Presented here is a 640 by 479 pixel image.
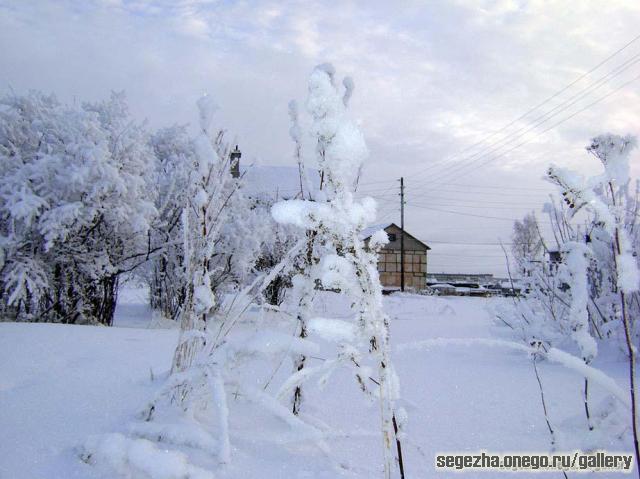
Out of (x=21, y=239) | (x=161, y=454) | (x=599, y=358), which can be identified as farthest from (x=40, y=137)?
(x=599, y=358)

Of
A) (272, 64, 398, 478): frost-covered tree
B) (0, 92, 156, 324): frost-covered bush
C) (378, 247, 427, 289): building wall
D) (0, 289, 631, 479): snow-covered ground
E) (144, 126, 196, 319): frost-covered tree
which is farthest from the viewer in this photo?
(378, 247, 427, 289): building wall

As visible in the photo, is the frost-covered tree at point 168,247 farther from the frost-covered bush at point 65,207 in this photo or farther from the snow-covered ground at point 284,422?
the snow-covered ground at point 284,422

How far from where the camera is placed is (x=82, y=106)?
7.11 metres

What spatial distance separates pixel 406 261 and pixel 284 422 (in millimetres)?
31834

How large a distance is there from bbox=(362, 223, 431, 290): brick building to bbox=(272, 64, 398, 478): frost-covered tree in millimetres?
31372

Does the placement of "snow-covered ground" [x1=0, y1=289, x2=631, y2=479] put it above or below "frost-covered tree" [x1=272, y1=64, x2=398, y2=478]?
below

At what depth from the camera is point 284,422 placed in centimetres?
178

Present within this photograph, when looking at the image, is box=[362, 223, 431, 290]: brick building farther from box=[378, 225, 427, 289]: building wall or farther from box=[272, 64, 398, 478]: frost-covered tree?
box=[272, 64, 398, 478]: frost-covered tree

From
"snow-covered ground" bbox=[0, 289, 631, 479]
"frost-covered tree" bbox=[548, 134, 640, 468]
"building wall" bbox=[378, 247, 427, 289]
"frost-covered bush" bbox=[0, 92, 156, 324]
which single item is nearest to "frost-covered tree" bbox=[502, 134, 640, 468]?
"frost-covered tree" bbox=[548, 134, 640, 468]

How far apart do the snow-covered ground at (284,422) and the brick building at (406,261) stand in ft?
95.4

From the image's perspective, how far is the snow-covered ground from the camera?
1.48 metres

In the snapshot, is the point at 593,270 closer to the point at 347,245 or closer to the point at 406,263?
the point at 347,245

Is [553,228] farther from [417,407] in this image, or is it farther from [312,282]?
[312,282]

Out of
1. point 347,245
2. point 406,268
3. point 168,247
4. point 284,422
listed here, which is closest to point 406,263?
point 406,268
